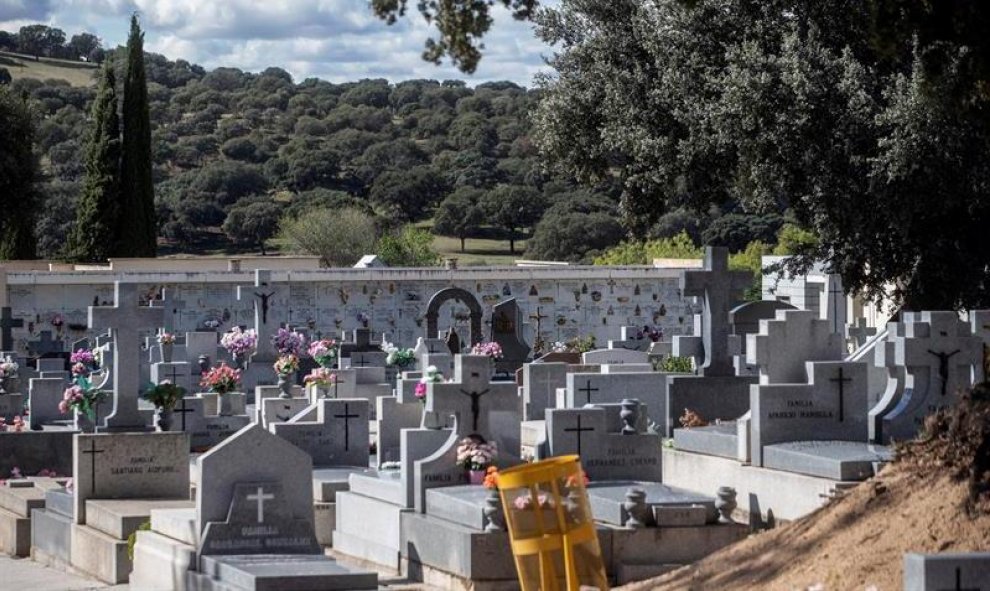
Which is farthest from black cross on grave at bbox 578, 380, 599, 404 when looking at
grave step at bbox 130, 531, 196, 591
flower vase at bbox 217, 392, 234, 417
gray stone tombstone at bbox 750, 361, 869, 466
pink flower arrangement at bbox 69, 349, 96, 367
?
pink flower arrangement at bbox 69, 349, 96, 367

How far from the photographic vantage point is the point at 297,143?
9888 cm

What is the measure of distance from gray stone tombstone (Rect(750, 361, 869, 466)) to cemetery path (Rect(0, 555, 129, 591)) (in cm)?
566

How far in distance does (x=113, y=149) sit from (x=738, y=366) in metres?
34.5

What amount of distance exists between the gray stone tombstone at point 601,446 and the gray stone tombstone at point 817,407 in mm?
1174

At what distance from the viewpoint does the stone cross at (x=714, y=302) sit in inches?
877

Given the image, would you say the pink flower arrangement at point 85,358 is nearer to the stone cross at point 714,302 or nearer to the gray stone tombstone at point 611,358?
the gray stone tombstone at point 611,358

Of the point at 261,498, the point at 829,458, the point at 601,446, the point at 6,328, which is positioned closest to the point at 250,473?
the point at 261,498

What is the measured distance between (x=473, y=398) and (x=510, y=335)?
14492 mm

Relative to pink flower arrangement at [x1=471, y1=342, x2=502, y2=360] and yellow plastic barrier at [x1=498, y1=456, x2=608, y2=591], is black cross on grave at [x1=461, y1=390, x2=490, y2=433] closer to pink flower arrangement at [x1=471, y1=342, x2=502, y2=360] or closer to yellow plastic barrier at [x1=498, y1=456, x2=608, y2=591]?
yellow plastic barrier at [x1=498, y1=456, x2=608, y2=591]

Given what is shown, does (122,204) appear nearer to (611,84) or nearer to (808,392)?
(611,84)

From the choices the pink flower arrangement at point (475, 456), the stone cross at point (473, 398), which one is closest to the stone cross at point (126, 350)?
the stone cross at point (473, 398)

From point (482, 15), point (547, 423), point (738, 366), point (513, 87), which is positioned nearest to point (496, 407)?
point (547, 423)

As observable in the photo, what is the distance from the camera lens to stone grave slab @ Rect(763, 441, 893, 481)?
Result: 15094 millimetres

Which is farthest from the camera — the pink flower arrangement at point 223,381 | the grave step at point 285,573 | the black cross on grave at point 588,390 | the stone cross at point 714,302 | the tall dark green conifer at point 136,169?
the tall dark green conifer at point 136,169
